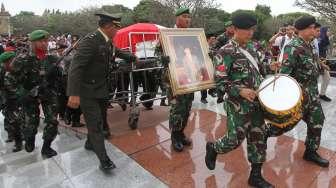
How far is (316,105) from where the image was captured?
4.21m

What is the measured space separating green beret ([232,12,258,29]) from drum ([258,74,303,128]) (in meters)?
0.57

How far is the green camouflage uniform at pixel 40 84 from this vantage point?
5.25 metres

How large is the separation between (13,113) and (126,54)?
9.99ft

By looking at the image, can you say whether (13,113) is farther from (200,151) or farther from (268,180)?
(268,180)

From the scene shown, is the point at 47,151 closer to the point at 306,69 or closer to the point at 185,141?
the point at 185,141

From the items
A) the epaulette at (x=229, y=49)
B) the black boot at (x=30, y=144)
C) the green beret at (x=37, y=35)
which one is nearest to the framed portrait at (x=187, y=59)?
the epaulette at (x=229, y=49)

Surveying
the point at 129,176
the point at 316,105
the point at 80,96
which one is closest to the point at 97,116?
the point at 80,96

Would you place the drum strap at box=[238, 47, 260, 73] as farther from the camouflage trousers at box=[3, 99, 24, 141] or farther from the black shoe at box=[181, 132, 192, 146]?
the camouflage trousers at box=[3, 99, 24, 141]

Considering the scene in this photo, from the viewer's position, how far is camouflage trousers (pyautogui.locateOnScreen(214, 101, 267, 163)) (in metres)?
3.70

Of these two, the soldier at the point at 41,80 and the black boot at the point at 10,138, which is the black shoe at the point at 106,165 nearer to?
the soldier at the point at 41,80

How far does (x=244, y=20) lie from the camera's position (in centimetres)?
359

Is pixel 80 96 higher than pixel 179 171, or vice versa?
pixel 80 96

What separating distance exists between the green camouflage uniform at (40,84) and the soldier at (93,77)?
111cm

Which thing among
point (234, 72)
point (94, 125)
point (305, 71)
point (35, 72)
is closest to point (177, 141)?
point (94, 125)
